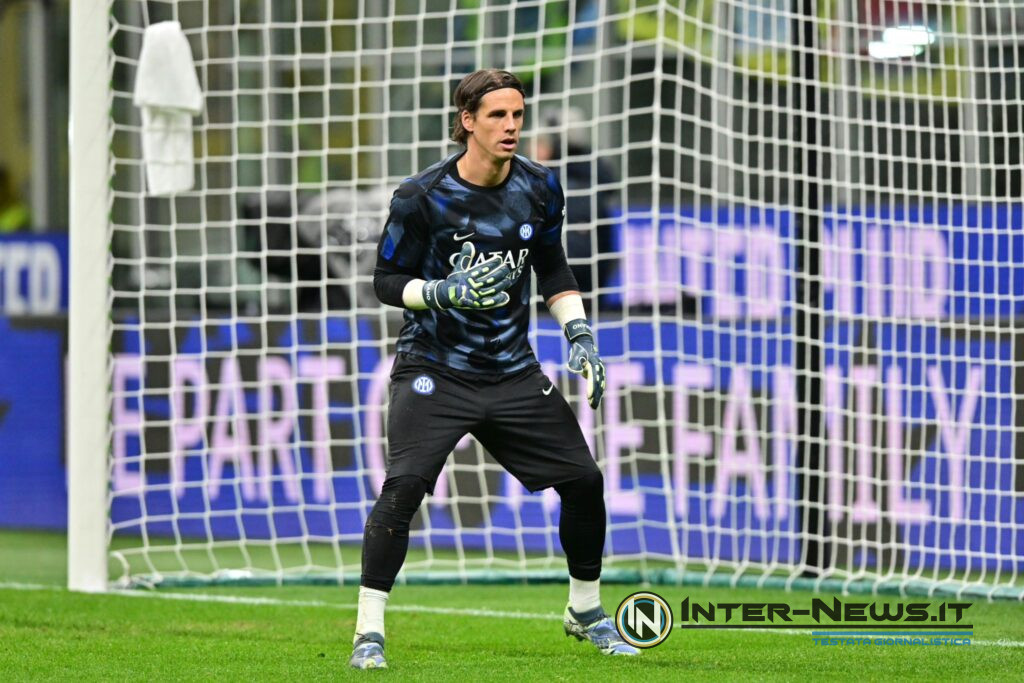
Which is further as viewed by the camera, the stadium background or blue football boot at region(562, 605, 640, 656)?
the stadium background

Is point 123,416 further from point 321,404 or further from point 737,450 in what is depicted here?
point 737,450

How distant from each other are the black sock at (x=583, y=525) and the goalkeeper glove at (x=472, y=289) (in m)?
0.75

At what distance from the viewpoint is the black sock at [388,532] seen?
17.4 ft

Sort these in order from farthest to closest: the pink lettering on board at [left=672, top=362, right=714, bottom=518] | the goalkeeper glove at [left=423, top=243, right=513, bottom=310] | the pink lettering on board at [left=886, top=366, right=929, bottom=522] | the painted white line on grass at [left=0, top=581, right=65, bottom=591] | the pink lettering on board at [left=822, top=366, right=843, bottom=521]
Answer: the pink lettering on board at [left=672, top=362, right=714, bottom=518] < the pink lettering on board at [left=822, top=366, right=843, bottom=521] < the pink lettering on board at [left=886, top=366, right=929, bottom=522] < the painted white line on grass at [left=0, top=581, right=65, bottom=591] < the goalkeeper glove at [left=423, top=243, right=513, bottom=310]

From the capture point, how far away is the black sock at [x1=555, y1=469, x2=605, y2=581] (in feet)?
18.3

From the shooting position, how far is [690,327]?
29.7ft

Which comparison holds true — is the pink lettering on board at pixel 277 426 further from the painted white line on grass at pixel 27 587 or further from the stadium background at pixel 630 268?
the painted white line on grass at pixel 27 587

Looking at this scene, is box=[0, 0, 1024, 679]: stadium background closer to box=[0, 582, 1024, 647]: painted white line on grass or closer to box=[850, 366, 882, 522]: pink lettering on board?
box=[850, 366, 882, 522]: pink lettering on board

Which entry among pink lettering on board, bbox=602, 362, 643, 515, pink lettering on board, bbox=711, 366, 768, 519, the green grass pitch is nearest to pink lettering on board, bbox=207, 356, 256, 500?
the green grass pitch

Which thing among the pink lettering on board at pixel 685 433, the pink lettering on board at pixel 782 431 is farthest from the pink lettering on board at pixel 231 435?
the pink lettering on board at pixel 782 431

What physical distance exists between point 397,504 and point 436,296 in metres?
0.69

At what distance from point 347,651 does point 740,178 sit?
186 inches

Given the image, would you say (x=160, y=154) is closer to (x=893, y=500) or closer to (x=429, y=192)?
(x=429, y=192)

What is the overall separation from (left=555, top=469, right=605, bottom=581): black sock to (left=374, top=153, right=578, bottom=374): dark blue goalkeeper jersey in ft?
1.53
